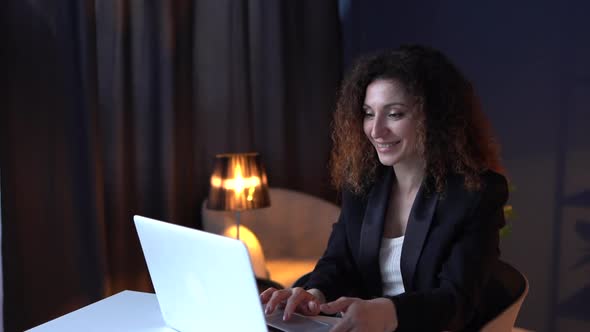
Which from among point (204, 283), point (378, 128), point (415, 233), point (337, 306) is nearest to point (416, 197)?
point (415, 233)

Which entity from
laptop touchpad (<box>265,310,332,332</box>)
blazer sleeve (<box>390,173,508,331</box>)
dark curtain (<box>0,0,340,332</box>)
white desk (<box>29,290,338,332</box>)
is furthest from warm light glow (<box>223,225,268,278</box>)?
laptop touchpad (<box>265,310,332,332</box>)

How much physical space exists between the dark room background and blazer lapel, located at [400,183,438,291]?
148cm

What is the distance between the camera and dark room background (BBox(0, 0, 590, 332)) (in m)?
2.20

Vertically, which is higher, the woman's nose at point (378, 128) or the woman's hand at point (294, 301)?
the woman's nose at point (378, 128)

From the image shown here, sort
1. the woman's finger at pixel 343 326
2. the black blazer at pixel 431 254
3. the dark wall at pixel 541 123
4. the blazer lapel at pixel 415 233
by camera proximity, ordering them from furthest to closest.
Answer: the dark wall at pixel 541 123 → the blazer lapel at pixel 415 233 → the black blazer at pixel 431 254 → the woman's finger at pixel 343 326

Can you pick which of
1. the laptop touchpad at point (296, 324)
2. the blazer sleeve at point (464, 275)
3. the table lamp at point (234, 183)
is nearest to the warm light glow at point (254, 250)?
the table lamp at point (234, 183)

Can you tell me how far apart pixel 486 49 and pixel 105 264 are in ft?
7.20

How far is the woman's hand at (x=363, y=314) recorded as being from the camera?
97 cm

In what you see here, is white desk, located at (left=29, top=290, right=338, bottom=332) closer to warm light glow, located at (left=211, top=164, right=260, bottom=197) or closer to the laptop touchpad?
the laptop touchpad

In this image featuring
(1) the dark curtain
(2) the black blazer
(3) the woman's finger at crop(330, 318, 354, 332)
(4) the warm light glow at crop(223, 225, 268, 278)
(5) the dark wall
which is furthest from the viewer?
(5) the dark wall

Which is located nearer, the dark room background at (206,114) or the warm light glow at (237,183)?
the dark room background at (206,114)

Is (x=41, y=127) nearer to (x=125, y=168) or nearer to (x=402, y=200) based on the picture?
(x=125, y=168)

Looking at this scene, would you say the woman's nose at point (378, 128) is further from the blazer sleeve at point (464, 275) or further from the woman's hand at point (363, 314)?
the woman's hand at point (363, 314)

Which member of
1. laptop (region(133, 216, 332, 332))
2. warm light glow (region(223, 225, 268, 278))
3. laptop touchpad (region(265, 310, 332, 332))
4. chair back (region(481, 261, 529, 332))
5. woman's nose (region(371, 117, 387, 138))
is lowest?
warm light glow (region(223, 225, 268, 278))
